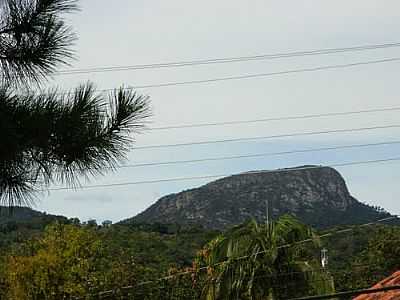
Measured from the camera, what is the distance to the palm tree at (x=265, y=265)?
8.91 meters

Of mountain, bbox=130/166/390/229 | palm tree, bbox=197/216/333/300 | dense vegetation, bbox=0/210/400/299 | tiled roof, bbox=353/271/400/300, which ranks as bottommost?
tiled roof, bbox=353/271/400/300

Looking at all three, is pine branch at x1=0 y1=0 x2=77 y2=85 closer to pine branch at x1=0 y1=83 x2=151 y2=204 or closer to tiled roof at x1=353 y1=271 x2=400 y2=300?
pine branch at x1=0 y1=83 x2=151 y2=204

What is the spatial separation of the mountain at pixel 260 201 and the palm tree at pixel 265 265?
672 inches

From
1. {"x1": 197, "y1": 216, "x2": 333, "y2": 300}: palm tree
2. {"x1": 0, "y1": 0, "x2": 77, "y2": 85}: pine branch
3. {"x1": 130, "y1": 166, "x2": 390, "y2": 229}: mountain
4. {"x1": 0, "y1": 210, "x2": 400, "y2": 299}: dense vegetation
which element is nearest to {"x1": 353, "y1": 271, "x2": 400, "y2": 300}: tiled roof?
{"x1": 197, "y1": 216, "x2": 333, "y2": 300}: palm tree

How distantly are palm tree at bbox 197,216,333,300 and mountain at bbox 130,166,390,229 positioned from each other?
17069mm

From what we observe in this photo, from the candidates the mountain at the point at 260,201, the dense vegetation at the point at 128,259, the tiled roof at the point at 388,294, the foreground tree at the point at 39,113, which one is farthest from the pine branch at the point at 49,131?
the mountain at the point at 260,201

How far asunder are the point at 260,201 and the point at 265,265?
1968cm

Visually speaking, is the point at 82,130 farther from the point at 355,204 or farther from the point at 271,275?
the point at 355,204

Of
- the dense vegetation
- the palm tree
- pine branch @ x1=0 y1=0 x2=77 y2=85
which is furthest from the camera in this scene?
the dense vegetation

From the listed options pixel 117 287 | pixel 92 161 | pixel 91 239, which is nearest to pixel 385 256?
pixel 117 287

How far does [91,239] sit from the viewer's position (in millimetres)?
19953

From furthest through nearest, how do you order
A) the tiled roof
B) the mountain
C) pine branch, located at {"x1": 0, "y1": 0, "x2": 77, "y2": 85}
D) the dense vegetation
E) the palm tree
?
1. the mountain
2. the dense vegetation
3. the palm tree
4. the tiled roof
5. pine branch, located at {"x1": 0, "y1": 0, "x2": 77, "y2": 85}

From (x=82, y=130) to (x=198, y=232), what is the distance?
17347 millimetres

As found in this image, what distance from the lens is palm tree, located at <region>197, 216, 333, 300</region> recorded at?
8906 mm
